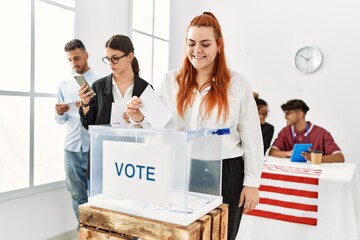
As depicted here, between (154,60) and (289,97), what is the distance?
173 cm

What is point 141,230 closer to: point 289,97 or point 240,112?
point 240,112

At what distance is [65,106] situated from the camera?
7.13 ft

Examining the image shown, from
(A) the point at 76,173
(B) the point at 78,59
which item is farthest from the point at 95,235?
(B) the point at 78,59

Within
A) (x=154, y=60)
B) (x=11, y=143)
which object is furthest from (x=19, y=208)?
(x=154, y=60)

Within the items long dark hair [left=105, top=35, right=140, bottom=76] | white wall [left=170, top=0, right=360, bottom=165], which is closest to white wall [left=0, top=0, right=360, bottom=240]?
white wall [left=170, top=0, right=360, bottom=165]

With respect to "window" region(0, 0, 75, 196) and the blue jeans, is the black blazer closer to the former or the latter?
the blue jeans

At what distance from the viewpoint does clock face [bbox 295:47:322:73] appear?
398 cm

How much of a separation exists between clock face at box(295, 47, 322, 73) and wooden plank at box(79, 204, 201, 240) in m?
3.66

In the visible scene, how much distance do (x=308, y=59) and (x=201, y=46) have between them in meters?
3.28

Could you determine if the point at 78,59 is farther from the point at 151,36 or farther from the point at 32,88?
the point at 151,36

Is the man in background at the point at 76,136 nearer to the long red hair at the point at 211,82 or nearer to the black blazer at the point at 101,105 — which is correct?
the black blazer at the point at 101,105

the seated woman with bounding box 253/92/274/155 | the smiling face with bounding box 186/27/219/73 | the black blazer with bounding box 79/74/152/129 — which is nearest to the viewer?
the smiling face with bounding box 186/27/219/73

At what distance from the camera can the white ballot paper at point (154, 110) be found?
99 centimetres

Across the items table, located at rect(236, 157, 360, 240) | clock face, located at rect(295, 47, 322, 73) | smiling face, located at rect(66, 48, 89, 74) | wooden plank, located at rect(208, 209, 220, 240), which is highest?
clock face, located at rect(295, 47, 322, 73)
